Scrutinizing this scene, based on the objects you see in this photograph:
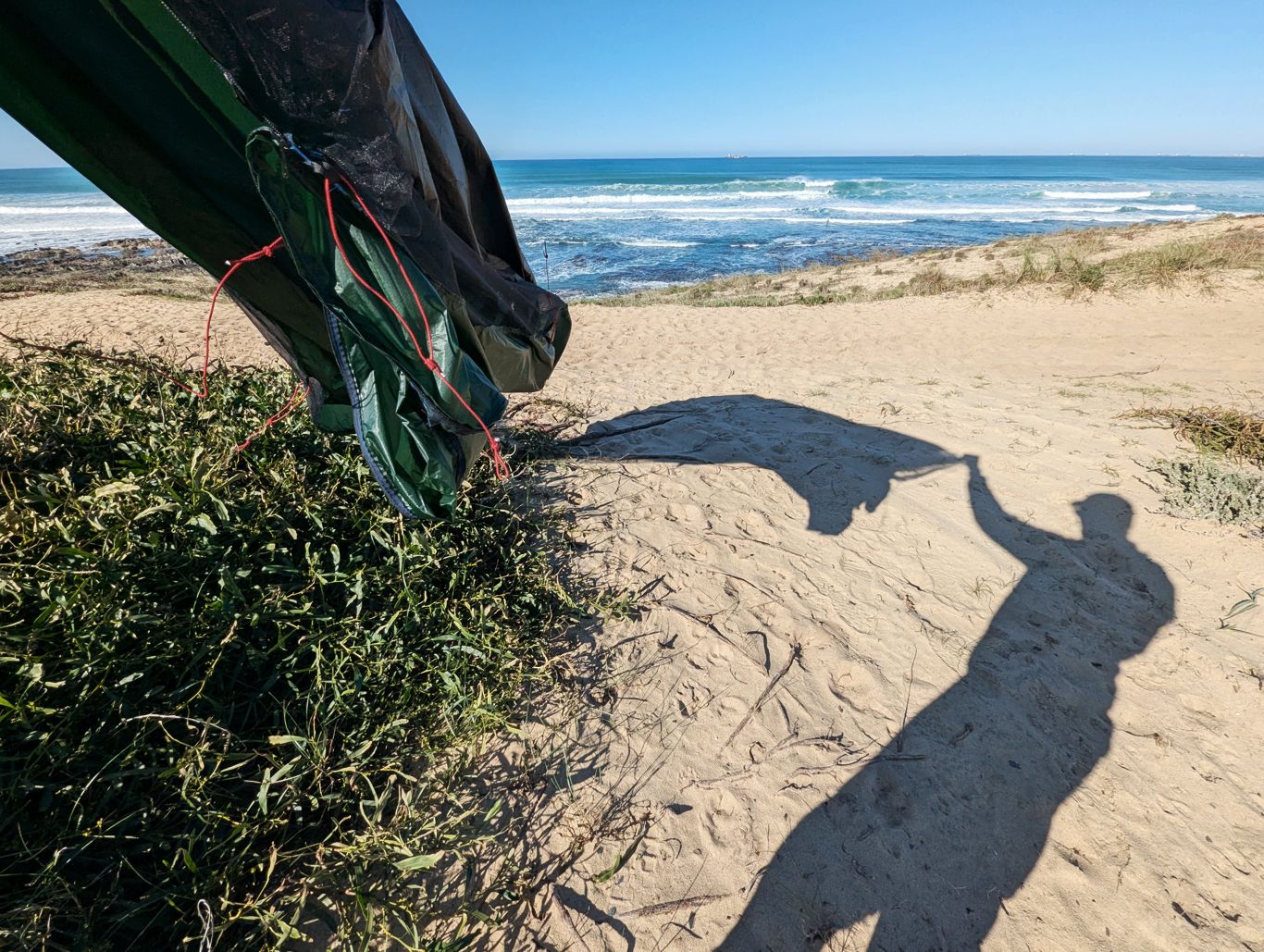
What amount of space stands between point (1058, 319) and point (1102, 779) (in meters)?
9.22

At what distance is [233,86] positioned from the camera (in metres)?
1.74

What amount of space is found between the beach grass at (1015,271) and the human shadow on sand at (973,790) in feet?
31.2

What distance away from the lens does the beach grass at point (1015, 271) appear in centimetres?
1009

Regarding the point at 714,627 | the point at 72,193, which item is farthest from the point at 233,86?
the point at 72,193

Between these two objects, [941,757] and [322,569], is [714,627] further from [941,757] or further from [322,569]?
[322,569]

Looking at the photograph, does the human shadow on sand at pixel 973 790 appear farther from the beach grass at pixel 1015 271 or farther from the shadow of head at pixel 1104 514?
the beach grass at pixel 1015 271

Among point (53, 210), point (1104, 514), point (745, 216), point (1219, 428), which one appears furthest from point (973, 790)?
point (53, 210)

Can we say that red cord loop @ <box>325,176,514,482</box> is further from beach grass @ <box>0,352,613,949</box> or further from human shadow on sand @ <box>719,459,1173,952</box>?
human shadow on sand @ <box>719,459,1173,952</box>

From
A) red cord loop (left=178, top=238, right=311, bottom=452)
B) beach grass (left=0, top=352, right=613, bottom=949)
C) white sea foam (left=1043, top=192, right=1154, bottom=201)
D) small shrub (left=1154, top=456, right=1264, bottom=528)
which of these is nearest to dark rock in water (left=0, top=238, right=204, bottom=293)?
red cord loop (left=178, top=238, right=311, bottom=452)

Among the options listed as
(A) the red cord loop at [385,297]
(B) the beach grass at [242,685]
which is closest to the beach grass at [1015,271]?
(B) the beach grass at [242,685]

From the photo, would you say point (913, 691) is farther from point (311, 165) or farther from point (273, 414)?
point (273, 414)

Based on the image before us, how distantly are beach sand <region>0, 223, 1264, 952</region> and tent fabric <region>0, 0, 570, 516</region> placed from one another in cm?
135

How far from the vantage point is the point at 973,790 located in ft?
7.45

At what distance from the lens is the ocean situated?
21.4m
